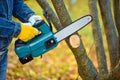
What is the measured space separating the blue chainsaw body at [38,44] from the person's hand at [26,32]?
0.08m

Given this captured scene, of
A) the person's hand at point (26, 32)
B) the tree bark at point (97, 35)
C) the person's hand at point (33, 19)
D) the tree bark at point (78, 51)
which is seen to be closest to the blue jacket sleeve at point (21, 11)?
the person's hand at point (33, 19)

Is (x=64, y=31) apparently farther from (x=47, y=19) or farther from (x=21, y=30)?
(x=21, y=30)

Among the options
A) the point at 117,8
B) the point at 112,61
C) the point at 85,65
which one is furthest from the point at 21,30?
the point at 112,61

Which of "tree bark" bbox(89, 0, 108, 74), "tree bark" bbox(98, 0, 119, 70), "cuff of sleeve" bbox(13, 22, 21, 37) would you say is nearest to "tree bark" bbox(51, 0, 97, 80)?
"tree bark" bbox(89, 0, 108, 74)

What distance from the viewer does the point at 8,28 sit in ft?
8.41

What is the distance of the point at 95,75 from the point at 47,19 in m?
0.82

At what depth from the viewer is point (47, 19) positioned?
9.42 ft

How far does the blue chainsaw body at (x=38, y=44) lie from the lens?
278 centimetres

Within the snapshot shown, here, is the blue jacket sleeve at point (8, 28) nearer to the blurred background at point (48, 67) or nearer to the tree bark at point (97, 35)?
the tree bark at point (97, 35)

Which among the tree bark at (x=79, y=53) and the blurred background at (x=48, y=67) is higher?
the tree bark at (x=79, y=53)

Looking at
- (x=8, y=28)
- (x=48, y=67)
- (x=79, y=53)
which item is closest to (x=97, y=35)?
(x=79, y=53)

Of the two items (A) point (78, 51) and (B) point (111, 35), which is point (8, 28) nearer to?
(A) point (78, 51)

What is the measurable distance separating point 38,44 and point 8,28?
0.33 metres

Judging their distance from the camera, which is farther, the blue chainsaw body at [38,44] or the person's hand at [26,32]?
the blue chainsaw body at [38,44]
